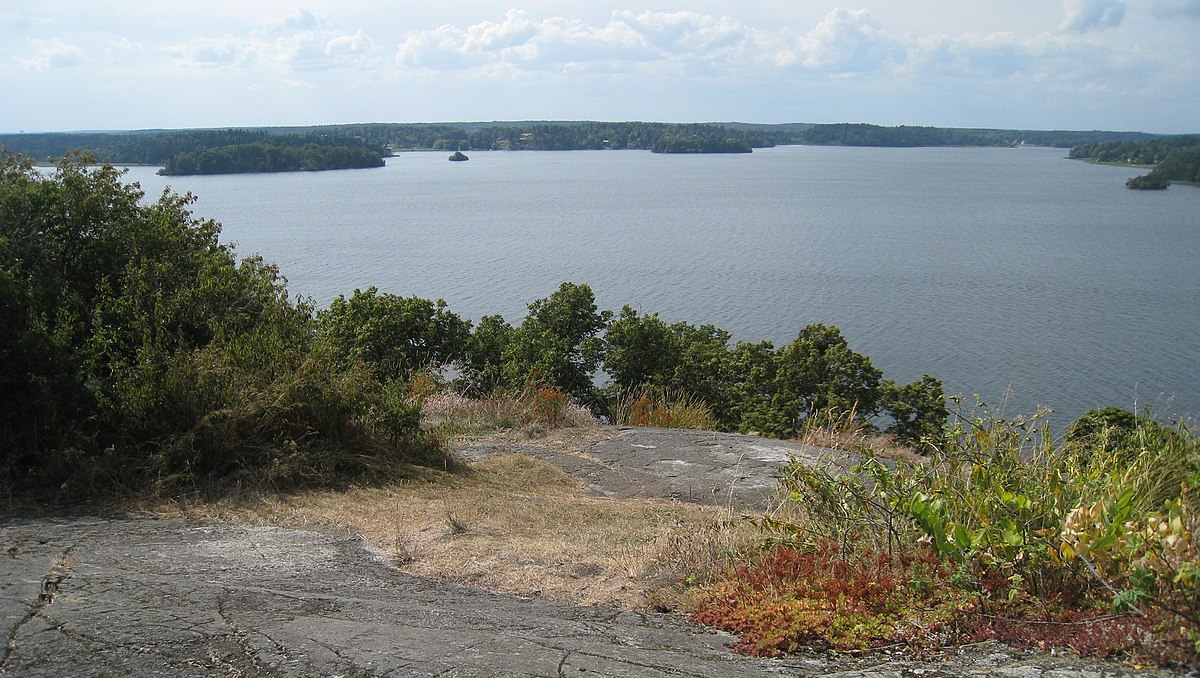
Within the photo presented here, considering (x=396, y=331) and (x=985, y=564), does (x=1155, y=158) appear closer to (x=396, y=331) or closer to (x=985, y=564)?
(x=396, y=331)

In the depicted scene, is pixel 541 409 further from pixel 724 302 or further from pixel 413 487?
pixel 724 302

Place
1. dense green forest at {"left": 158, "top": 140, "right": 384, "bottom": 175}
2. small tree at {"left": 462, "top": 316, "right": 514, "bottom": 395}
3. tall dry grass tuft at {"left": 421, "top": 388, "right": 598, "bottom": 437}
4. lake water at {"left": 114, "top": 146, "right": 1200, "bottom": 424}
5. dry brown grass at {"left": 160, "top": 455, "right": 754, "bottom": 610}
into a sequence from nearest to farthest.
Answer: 1. dry brown grass at {"left": 160, "top": 455, "right": 754, "bottom": 610}
2. tall dry grass tuft at {"left": 421, "top": 388, "right": 598, "bottom": 437}
3. small tree at {"left": 462, "top": 316, "right": 514, "bottom": 395}
4. lake water at {"left": 114, "top": 146, "right": 1200, "bottom": 424}
5. dense green forest at {"left": 158, "top": 140, "right": 384, "bottom": 175}

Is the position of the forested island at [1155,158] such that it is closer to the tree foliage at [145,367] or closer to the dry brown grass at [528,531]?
the dry brown grass at [528,531]

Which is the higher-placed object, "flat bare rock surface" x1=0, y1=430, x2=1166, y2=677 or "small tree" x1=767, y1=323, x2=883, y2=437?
"flat bare rock surface" x1=0, y1=430, x2=1166, y2=677

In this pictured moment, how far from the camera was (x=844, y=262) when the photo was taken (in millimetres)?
50781

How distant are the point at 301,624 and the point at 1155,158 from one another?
16417 centimetres

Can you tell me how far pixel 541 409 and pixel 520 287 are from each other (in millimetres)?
29367

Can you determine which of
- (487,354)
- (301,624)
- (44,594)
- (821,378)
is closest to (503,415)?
(44,594)

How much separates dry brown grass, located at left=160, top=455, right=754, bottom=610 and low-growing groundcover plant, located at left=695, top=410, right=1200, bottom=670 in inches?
16.3

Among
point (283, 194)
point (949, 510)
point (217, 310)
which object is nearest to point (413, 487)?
point (217, 310)

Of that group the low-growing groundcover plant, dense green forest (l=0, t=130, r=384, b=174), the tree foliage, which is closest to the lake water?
the low-growing groundcover plant

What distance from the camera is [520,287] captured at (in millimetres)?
41156

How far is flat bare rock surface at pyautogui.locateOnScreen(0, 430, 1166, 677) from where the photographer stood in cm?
409

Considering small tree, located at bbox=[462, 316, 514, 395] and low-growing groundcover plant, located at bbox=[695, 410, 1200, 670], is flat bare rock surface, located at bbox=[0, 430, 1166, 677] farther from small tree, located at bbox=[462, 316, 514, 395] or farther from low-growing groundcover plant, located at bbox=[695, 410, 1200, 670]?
small tree, located at bbox=[462, 316, 514, 395]
